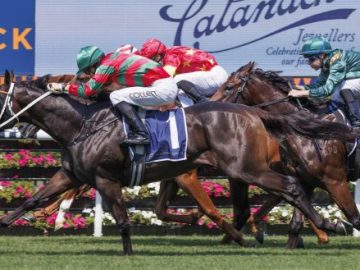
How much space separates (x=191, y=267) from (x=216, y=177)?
3.70 m

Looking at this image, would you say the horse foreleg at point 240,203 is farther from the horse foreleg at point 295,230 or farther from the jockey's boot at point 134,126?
the jockey's boot at point 134,126

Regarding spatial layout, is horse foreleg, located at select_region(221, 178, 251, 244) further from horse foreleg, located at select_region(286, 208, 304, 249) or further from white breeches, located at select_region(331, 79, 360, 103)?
white breeches, located at select_region(331, 79, 360, 103)

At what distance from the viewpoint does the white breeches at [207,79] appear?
10.3m

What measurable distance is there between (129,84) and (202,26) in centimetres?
851

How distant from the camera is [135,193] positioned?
11195mm

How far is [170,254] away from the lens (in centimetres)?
884

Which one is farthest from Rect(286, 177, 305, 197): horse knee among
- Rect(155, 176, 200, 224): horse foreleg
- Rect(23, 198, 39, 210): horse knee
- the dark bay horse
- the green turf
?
Rect(23, 198, 39, 210): horse knee

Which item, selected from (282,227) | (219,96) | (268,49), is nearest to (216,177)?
(282,227)

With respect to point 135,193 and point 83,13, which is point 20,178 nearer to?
point 135,193

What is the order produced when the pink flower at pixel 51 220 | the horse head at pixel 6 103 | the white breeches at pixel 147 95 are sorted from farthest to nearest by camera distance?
the pink flower at pixel 51 220
the horse head at pixel 6 103
the white breeches at pixel 147 95

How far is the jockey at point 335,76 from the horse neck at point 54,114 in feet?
6.50

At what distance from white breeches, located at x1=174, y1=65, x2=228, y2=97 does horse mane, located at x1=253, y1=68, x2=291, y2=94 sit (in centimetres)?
70

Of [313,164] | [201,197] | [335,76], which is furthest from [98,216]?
[335,76]

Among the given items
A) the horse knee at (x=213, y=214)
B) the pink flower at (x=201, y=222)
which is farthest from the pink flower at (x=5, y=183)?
the horse knee at (x=213, y=214)
